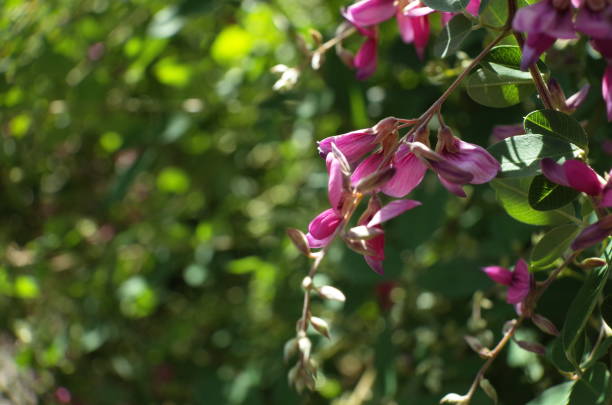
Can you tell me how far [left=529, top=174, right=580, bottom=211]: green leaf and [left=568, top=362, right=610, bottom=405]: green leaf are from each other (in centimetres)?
18

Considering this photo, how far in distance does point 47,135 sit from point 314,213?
54 centimetres

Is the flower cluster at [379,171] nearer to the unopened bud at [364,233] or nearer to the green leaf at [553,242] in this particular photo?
the unopened bud at [364,233]

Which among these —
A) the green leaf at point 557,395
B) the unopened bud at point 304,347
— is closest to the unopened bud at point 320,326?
the unopened bud at point 304,347

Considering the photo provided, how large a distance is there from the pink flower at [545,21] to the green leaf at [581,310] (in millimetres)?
201

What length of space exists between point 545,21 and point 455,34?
5.8 inches

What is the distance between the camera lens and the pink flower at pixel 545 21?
443 millimetres

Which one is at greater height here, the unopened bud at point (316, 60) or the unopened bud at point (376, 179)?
the unopened bud at point (376, 179)

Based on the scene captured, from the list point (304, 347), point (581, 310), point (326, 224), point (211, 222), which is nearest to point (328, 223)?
point (326, 224)

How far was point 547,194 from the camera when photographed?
0.55m

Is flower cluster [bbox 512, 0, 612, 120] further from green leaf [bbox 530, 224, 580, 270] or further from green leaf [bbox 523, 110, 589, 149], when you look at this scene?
green leaf [bbox 530, 224, 580, 270]

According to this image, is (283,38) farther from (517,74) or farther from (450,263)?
(517,74)

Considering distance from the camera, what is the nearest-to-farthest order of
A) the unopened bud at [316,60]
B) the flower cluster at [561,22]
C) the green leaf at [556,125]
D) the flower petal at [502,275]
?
the flower cluster at [561,22] < the green leaf at [556,125] < the flower petal at [502,275] < the unopened bud at [316,60]

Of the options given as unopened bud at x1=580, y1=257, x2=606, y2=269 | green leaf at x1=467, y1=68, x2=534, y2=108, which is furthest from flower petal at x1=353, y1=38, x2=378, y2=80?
unopened bud at x1=580, y1=257, x2=606, y2=269

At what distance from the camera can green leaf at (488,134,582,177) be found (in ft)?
1.71
